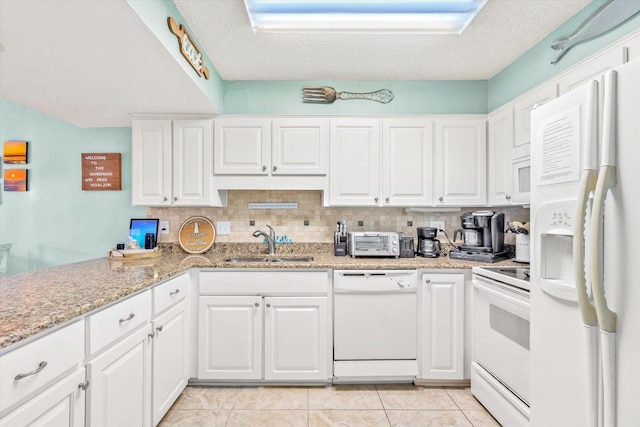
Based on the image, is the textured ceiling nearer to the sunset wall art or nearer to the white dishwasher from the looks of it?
the white dishwasher

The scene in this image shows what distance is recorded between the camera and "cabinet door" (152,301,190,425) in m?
1.62

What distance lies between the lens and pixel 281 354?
2.09 meters

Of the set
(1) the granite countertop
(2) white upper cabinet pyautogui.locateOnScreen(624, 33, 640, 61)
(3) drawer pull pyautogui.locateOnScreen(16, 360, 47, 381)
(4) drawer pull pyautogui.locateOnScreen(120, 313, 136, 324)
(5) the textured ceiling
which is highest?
(5) the textured ceiling

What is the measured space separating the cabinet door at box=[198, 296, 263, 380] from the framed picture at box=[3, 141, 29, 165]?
2.40m

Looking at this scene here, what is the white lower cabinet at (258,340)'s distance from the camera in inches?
82.2

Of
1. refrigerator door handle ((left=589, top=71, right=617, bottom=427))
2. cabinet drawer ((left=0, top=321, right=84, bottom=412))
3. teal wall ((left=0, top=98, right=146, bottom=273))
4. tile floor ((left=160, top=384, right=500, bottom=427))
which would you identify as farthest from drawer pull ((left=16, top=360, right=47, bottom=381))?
teal wall ((left=0, top=98, right=146, bottom=273))

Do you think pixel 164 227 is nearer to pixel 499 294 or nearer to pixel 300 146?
pixel 300 146

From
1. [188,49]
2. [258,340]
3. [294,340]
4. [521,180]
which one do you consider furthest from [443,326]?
[188,49]

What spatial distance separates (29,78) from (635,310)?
2.96 meters

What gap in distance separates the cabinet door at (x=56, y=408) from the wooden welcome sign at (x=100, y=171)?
2209mm

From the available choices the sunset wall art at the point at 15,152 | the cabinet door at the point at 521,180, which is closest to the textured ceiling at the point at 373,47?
the cabinet door at the point at 521,180

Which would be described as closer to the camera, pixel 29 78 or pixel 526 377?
pixel 526 377

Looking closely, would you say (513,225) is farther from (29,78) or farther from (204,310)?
(29,78)

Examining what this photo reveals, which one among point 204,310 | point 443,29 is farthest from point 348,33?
point 204,310
